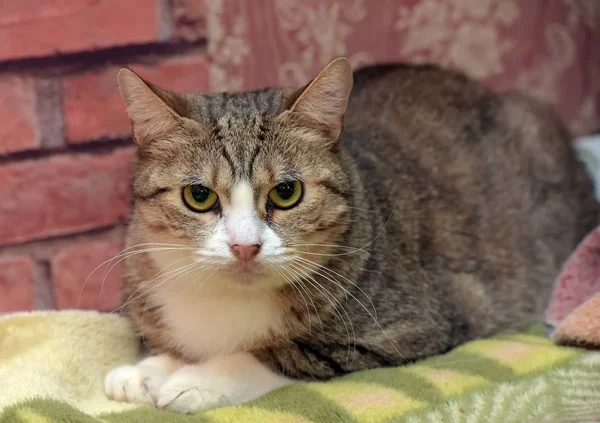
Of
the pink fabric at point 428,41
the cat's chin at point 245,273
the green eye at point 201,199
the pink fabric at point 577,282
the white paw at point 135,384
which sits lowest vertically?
the white paw at point 135,384

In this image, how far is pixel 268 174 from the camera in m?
1.10

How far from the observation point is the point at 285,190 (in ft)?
3.66

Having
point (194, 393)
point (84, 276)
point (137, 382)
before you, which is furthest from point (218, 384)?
point (84, 276)

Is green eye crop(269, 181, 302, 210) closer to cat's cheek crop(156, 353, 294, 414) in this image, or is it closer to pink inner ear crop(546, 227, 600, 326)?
cat's cheek crop(156, 353, 294, 414)

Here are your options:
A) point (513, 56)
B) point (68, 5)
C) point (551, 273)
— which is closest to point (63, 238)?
point (68, 5)

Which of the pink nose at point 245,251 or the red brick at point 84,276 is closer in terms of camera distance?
the pink nose at point 245,251

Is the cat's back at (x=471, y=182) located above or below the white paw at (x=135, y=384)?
above

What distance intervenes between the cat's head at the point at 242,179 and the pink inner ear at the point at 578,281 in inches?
20.3

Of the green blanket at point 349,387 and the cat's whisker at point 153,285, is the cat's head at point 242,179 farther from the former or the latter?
the green blanket at point 349,387

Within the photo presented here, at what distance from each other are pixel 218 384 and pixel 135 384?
0.15m

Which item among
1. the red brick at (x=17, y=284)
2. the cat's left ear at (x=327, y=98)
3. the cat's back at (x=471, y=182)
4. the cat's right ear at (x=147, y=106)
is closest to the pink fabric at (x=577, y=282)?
the cat's back at (x=471, y=182)

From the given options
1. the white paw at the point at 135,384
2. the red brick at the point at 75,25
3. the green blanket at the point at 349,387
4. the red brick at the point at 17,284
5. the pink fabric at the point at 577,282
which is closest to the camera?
the green blanket at the point at 349,387

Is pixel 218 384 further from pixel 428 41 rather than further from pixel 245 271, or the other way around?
pixel 428 41

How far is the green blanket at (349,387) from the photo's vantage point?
101 centimetres
